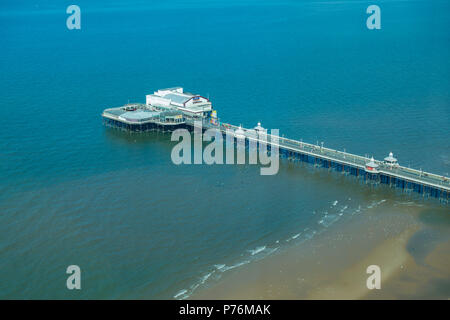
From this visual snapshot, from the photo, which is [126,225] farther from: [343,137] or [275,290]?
[343,137]

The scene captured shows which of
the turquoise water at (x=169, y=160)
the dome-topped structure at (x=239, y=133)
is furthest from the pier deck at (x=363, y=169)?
the turquoise water at (x=169, y=160)

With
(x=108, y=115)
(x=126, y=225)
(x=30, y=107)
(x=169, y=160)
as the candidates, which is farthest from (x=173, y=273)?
(x=30, y=107)

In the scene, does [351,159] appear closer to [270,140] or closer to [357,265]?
[270,140]

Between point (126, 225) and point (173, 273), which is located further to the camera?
point (126, 225)

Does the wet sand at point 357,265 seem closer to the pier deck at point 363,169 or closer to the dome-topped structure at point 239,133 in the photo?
the pier deck at point 363,169
